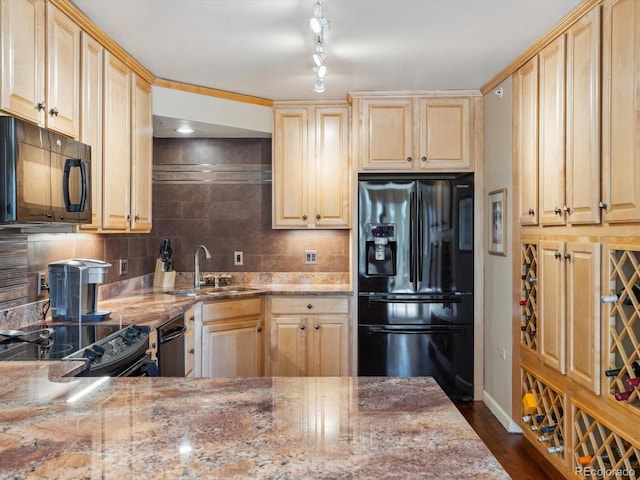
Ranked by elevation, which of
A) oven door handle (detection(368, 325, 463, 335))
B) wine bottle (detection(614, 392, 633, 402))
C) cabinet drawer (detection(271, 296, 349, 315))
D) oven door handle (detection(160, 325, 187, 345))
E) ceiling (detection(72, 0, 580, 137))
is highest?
ceiling (detection(72, 0, 580, 137))

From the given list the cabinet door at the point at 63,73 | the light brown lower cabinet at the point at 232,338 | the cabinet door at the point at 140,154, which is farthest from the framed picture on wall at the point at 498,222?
the cabinet door at the point at 63,73

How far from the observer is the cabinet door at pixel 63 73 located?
2.37 meters

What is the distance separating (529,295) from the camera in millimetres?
3305

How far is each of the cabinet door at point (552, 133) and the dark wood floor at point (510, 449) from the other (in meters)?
1.36

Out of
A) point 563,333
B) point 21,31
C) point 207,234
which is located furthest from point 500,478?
point 207,234

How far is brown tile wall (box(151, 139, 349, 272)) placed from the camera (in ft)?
15.2

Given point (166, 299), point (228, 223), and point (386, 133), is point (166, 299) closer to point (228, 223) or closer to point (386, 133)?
point (228, 223)

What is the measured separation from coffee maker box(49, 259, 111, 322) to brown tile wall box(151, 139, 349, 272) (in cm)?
181

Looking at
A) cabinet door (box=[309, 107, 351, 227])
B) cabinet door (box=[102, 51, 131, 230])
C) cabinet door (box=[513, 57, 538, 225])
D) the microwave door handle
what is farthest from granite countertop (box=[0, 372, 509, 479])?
cabinet door (box=[309, 107, 351, 227])

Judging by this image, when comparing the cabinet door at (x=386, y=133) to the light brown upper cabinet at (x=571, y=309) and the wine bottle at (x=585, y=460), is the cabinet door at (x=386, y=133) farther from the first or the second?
the wine bottle at (x=585, y=460)

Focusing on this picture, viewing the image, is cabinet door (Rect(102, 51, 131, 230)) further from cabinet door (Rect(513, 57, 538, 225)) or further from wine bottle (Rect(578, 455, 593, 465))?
wine bottle (Rect(578, 455, 593, 465))

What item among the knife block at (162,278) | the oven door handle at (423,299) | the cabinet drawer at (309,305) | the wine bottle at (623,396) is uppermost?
the knife block at (162,278)

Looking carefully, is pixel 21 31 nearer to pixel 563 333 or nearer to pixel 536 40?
pixel 536 40

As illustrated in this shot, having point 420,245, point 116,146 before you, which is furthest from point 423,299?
point 116,146
